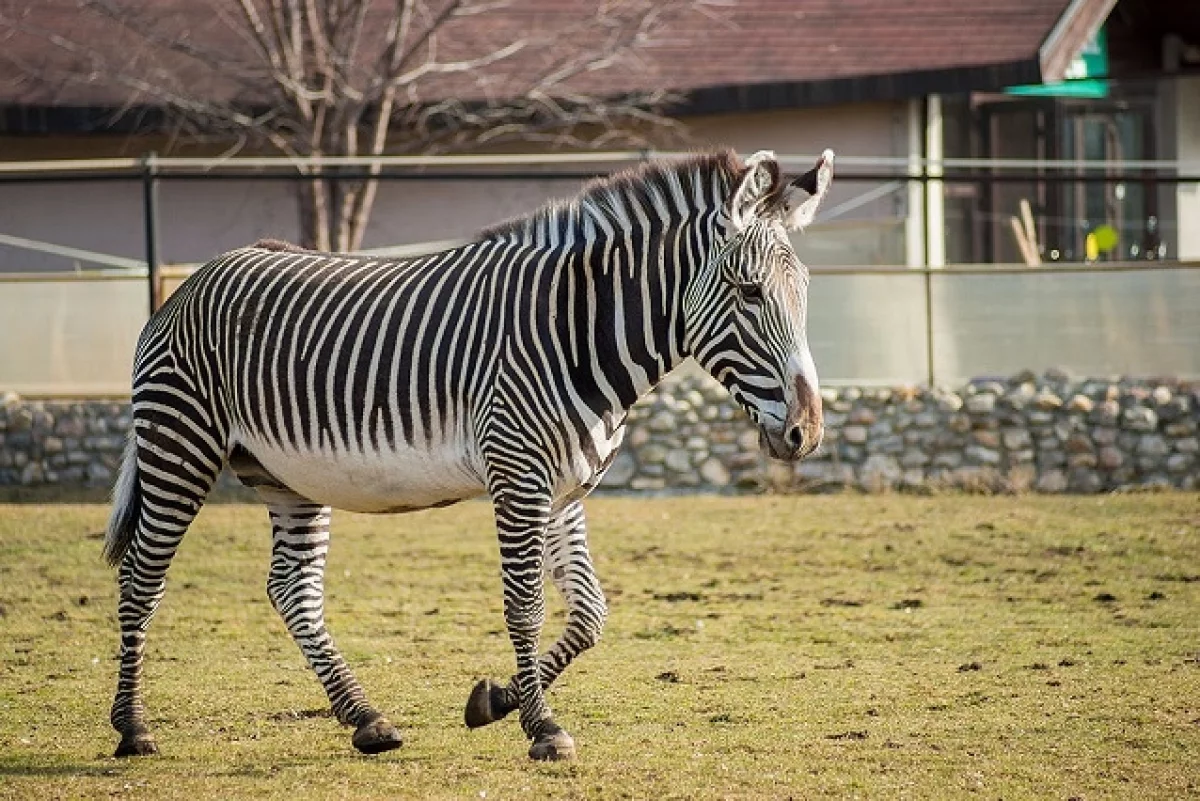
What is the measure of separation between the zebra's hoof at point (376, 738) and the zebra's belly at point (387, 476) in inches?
31.9

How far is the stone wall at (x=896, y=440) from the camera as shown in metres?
14.3

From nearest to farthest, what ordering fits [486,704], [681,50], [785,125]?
[486,704]
[785,125]
[681,50]

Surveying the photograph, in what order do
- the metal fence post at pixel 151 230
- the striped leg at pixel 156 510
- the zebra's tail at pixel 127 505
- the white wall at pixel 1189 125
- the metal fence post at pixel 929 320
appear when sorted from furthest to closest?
1. the white wall at pixel 1189 125
2. the metal fence post at pixel 929 320
3. the metal fence post at pixel 151 230
4. the zebra's tail at pixel 127 505
5. the striped leg at pixel 156 510

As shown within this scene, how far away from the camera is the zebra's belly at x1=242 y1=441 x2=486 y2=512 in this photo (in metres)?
6.69

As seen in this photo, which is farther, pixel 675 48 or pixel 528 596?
pixel 675 48

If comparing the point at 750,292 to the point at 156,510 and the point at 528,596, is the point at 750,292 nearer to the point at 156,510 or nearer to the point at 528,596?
the point at 528,596

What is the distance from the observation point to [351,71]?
1688 cm

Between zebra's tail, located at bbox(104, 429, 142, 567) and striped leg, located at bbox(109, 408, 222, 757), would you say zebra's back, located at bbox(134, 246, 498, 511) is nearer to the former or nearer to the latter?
striped leg, located at bbox(109, 408, 222, 757)

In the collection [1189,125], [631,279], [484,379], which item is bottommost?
[484,379]

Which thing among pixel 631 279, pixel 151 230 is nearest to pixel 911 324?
pixel 151 230

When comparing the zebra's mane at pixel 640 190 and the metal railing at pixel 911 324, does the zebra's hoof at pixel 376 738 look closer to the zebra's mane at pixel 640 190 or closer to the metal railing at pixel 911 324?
the zebra's mane at pixel 640 190

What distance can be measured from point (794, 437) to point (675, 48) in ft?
43.5

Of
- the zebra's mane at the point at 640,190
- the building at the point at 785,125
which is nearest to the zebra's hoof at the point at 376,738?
the zebra's mane at the point at 640,190

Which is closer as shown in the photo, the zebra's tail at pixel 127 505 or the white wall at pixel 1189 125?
the zebra's tail at pixel 127 505
